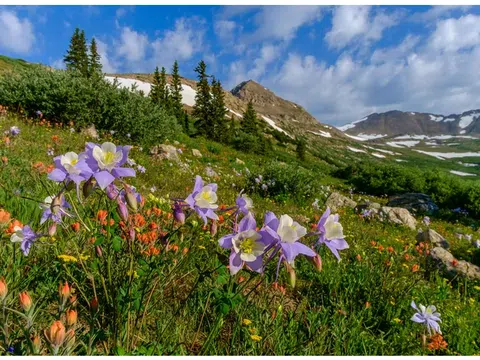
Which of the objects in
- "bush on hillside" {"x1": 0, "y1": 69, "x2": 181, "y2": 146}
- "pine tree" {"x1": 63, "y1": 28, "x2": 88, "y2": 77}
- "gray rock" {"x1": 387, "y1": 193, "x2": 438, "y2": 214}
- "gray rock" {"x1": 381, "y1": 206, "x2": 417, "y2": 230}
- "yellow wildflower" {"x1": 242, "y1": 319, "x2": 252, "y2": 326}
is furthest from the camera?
"pine tree" {"x1": 63, "y1": 28, "x2": 88, "y2": 77}

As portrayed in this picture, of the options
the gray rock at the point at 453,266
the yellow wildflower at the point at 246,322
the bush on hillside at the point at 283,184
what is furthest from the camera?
the bush on hillside at the point at 283,184

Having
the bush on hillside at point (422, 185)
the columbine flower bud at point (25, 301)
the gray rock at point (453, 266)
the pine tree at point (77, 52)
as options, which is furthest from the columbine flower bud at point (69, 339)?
the pine tree at point (77, 52)

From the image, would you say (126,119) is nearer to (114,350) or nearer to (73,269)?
(73,269)

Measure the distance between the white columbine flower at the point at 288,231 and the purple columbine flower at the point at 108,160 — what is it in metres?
0.70

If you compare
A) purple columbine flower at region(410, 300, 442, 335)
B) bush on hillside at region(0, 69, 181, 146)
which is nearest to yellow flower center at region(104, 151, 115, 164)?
purple columbine flower at region(410, 300, 442, 335)

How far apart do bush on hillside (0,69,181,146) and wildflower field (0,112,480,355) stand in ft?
26.2

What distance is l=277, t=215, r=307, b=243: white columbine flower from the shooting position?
1.25 m

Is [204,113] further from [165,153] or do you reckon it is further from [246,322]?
[246,322]

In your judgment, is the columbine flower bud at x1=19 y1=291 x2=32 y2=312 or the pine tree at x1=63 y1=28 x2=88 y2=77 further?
the pine tree at x1=63 y1=28 x2=88 y2=77

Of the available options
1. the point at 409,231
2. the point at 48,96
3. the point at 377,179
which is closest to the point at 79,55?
the point at 48,96

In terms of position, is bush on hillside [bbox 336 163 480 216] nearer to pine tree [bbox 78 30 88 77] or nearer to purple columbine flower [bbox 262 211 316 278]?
Result: purple columbine flower [bbox 262 211 316 278]

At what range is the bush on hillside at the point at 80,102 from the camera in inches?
459

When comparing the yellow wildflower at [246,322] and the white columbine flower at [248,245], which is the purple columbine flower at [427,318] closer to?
the yellow wildflower at [246,322]

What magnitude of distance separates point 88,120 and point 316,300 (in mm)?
11734
